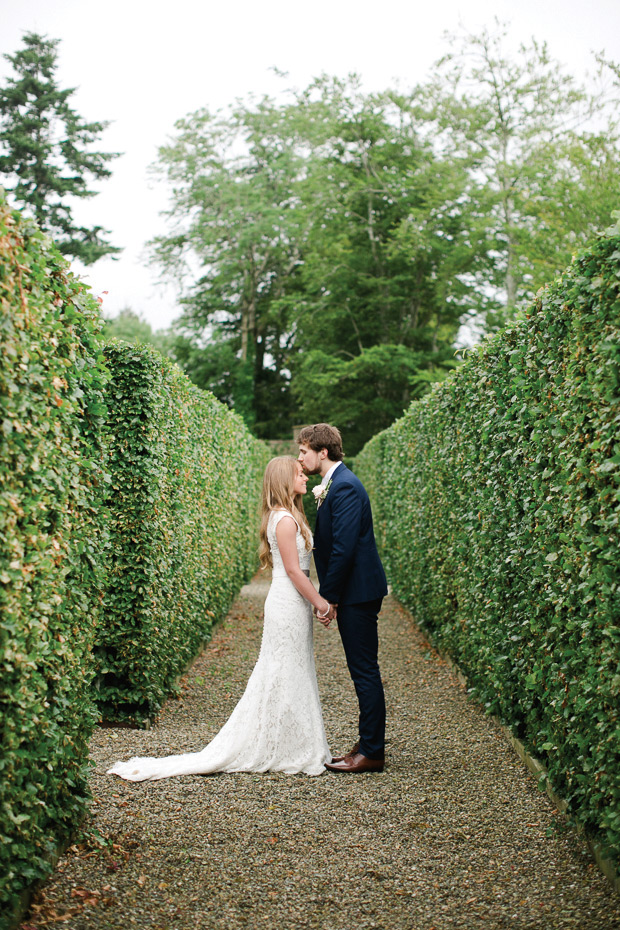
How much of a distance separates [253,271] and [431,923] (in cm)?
3867

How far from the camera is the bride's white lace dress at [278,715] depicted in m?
5.04

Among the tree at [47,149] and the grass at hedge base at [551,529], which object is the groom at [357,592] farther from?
the tree at [47,149]

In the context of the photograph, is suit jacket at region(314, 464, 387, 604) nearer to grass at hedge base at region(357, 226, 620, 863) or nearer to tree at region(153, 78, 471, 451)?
grass at hedge base at region(357, 226, 620, 863)

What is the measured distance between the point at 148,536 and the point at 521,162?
28.5 m

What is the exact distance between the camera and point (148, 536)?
5.86 m

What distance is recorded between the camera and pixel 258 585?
16312 millimetres

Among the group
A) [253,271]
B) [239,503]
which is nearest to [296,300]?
[253,271]

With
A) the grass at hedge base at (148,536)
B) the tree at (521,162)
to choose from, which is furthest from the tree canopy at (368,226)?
the grass at hedge base at (148,536)

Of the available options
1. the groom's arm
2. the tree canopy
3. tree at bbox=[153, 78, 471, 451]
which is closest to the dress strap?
the groom's arm

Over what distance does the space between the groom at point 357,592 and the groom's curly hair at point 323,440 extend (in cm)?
18

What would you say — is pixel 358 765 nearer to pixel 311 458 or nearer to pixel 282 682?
pixel 282 682

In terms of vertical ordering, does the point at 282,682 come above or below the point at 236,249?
below

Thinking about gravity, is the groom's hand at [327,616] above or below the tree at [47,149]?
below

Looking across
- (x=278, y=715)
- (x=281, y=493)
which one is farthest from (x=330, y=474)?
(x=278, y=715)
